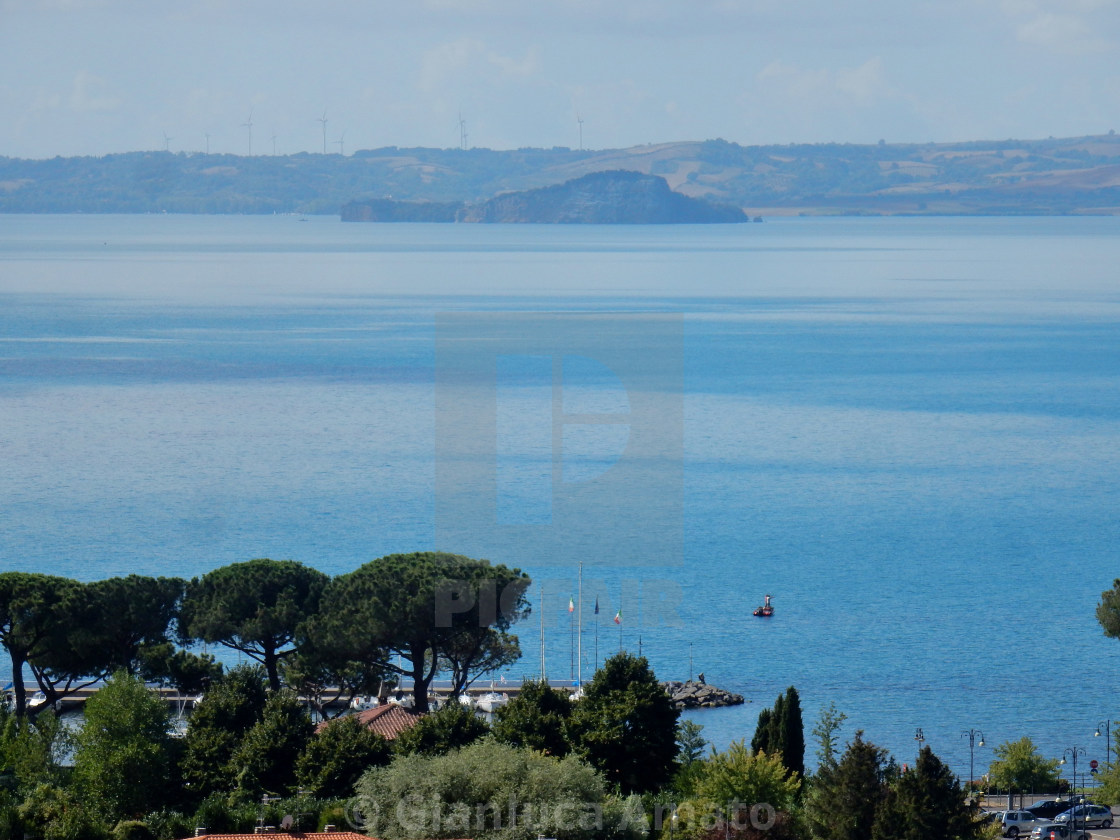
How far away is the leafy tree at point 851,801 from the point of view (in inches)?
832

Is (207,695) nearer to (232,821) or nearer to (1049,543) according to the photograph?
(232,821)

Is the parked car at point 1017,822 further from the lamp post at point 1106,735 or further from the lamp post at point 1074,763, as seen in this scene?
the lamp post at point 1106,735

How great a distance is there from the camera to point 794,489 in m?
62.4

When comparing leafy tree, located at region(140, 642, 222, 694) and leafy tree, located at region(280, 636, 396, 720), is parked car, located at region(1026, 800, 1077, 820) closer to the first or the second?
leafy tree, located at region(280, 636, 396, 720)

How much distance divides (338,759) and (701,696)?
1616 centimetres

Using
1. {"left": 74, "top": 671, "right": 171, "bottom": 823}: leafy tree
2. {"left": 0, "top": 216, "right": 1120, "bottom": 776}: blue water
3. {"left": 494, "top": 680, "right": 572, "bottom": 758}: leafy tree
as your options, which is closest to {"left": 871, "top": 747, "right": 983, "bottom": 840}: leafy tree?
{"left": 494, "top": 680, "right": 572, "bottom": 758}: leafy tree

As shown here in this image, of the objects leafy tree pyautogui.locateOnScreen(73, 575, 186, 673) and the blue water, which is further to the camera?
the blue water

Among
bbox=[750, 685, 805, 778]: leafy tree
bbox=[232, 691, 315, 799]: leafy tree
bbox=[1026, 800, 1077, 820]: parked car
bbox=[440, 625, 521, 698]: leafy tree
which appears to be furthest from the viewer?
bbox=[440, 625, 521, 698]: leafy tree

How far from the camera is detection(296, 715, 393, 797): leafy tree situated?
23.8m

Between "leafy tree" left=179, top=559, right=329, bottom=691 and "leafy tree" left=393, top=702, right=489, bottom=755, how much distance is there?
7.20 meters

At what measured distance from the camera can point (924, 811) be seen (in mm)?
20828

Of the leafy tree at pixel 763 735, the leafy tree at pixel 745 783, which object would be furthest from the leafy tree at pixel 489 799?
the leafy tree at pixel 763 735

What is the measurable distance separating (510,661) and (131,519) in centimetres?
3089

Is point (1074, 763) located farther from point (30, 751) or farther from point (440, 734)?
point (30, 751)
